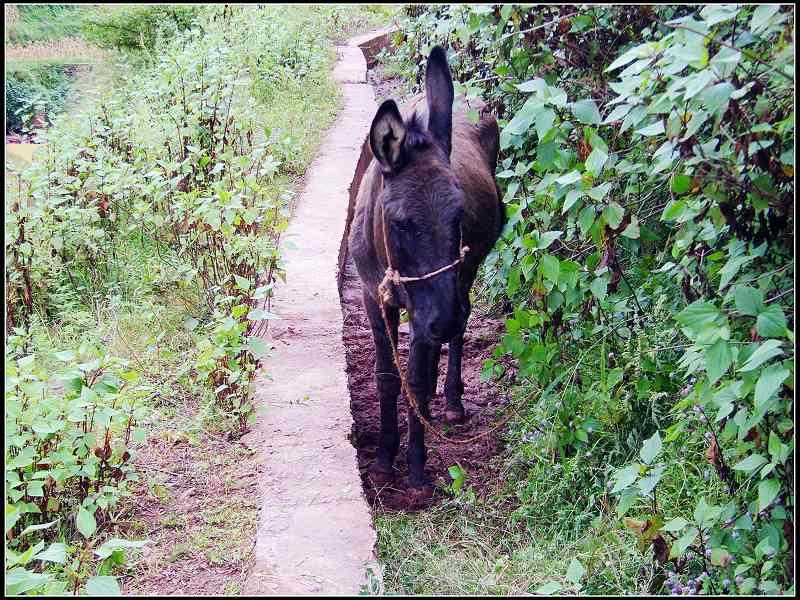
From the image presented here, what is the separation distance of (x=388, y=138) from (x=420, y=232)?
20.9 inches

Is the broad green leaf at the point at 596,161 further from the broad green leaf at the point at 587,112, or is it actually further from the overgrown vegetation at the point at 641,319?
the broad green leaf at the point at 587,112

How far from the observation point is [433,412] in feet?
19.3

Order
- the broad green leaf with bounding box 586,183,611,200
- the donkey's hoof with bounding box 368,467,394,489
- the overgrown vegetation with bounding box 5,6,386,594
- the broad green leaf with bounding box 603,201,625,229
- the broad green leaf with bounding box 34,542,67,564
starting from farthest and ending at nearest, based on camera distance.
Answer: the donkey's hoof with bounding box 368,467,394,489 < the overgrown vegetation with bounding box 5,6,386,594 < the broad green leaf with bounding box 603,201,625,229 < the broad green leaf with bounding box 586,183,611,200 < the broad green leaf with bounding box 34,542,67,564

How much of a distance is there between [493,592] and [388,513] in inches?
43.8

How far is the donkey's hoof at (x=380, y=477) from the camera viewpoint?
5.02 meters

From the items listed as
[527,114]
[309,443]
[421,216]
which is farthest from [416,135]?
[309,443]

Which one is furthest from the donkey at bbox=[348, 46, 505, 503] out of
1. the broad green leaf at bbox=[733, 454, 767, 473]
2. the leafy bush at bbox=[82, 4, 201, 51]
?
the leafy bush at bbox=[82, 4, 201, 51]

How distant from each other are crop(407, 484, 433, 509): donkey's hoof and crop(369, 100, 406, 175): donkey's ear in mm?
1949

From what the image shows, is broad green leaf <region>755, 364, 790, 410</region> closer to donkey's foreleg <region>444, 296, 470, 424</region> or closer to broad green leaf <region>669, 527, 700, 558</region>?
broad green leaf <region>669, 527, 700, 558</region>

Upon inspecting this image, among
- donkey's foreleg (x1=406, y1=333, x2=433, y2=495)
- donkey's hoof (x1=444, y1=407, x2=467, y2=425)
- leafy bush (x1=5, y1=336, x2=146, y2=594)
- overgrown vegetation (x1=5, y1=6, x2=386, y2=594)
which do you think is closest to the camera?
leafy bush (x1=5, y1=336, x2=146, y2=594)

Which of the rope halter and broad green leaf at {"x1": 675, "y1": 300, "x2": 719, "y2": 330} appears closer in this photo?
broad green leaf at {"x1": 675, "y1": 300, "x2": 719, "y2": 330}

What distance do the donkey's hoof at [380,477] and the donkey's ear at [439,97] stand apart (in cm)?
204

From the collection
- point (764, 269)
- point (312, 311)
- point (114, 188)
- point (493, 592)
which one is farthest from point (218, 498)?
point (114, 188)

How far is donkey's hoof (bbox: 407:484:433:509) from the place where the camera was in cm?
482
